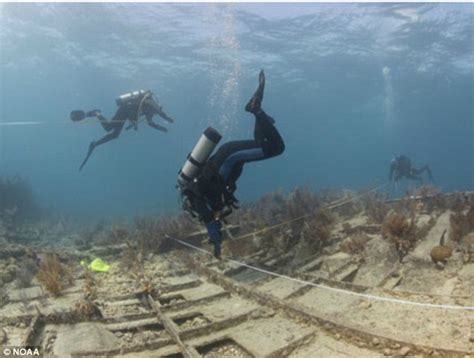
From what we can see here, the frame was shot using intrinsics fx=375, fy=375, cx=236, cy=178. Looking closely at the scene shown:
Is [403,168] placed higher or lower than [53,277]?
higher

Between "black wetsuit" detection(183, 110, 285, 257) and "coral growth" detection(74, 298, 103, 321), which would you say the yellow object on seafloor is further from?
"black wetsuit" detection(183, 110, 285, 257)

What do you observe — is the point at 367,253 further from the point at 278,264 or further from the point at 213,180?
the point at 213,180

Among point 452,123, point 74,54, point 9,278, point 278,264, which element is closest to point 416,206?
point 278,264

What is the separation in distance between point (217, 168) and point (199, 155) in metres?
0.39

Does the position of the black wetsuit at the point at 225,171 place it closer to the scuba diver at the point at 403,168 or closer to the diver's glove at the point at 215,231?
the diver's glove at the point at 215,231

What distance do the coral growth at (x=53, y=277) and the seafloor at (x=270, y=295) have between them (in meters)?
0.05

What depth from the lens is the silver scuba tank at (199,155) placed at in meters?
6.32

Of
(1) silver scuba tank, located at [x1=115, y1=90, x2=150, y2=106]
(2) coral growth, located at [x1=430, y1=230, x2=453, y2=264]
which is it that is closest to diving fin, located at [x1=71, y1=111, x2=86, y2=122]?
(1) silver scuba tank, located at [x1=115, y1=90, x2=150, y2=106]

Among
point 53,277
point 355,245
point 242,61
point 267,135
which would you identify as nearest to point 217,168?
point 267,135

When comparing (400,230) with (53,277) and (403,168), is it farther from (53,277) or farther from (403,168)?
(403,168)

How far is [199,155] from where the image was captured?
21.0 ft

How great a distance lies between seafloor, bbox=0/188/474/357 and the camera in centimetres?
516

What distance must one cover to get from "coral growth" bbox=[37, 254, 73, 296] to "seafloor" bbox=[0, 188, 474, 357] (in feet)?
0.16

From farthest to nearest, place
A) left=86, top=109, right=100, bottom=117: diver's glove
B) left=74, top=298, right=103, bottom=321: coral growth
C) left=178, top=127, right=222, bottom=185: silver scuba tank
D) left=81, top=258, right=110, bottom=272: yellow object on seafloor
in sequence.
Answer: left=86, top=109, right=100, bottom=117: diver's glove
left=81, top=258, right=110, bottom=272: yellow object on seafloor
left=74, top=298, right=103, bottom=321: coral growth
left=178, top=127, right=222, bottom=185: silver scuba tank
